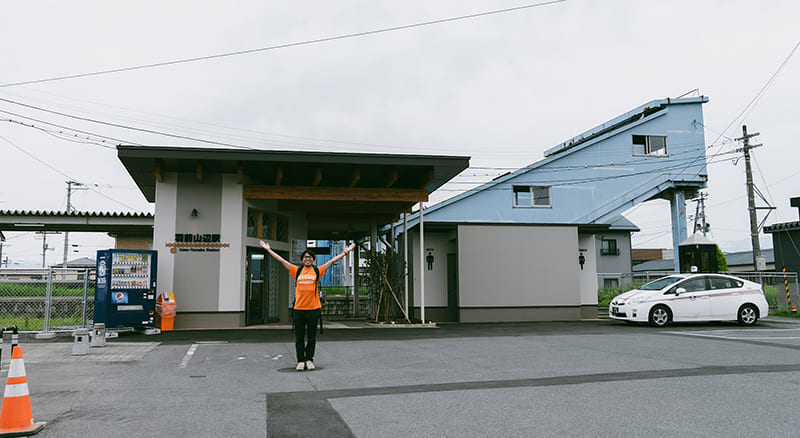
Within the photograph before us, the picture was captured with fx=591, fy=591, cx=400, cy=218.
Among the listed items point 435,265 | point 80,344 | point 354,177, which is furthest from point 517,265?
point 80,344

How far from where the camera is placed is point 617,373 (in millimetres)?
7324

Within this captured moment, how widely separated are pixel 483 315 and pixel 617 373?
10789 millimetres

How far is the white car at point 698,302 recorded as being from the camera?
15.4 meters

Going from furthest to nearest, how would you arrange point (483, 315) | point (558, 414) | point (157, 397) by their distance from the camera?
1. point (483, 315)
2. point (157, 397)
3. point (558, 414)

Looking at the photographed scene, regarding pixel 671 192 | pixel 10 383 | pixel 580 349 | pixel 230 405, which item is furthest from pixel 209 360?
pixel 671 192

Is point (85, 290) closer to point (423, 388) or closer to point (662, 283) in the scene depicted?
point (423, 388)

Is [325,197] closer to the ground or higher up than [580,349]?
higher up

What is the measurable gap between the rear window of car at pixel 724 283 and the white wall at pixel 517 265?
13.4 feet

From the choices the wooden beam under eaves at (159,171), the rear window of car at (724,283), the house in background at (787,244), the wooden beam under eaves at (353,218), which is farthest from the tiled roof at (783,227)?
the wooden beam under eaves at (159,171)

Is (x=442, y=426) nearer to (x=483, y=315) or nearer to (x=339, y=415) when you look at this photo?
(x=339, y=415)

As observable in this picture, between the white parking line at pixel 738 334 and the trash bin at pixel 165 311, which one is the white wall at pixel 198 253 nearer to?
the trash bin at pixel 165 311

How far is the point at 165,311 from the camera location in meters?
14.2

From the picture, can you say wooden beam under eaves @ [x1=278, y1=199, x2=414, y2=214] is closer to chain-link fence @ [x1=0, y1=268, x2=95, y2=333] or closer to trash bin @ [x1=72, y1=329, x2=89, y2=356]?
chain-link fence @ [x1=0, y1=268, x2=95, y2=333]

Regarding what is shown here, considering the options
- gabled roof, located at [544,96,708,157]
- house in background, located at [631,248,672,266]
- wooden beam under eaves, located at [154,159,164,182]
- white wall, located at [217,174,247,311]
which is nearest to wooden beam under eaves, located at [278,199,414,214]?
white wall, located at [217,174,247,311]
